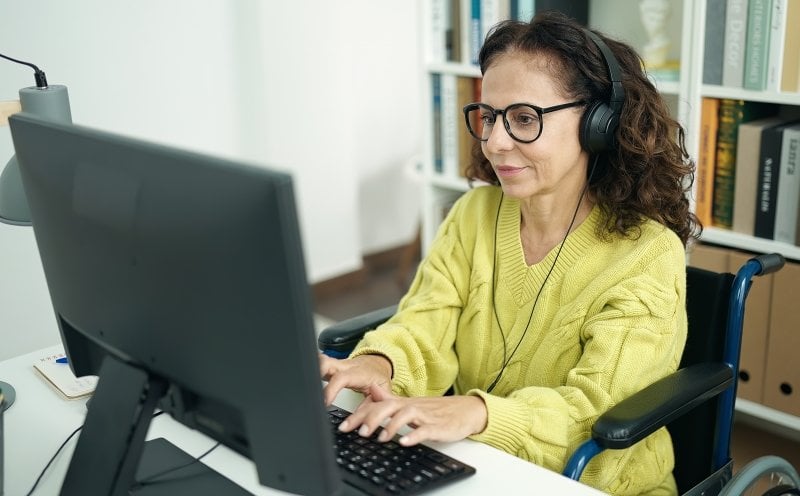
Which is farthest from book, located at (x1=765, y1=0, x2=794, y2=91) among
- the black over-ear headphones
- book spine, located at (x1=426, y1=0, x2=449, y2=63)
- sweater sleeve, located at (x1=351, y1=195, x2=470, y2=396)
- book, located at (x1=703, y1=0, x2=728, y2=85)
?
book spine, located at (x1=426, y1=0, x2=449, y2=63)

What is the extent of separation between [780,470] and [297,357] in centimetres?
99

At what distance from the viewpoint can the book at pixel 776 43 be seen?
200 cm

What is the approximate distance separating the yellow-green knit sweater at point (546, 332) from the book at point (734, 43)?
0.80m

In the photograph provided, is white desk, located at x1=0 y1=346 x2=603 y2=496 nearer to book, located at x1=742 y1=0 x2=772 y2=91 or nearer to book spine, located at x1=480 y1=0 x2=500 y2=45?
book, located at x1=742 y1=0 x2=772 y2=91

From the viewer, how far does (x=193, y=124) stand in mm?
3131

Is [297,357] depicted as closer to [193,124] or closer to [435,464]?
[435,464]

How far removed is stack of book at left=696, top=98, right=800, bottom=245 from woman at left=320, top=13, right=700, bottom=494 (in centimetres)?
65

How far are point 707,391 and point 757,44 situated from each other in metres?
1.01

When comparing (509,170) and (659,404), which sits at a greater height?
(509,170)

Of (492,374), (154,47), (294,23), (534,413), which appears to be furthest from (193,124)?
(534,413)

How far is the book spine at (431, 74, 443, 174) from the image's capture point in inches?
107

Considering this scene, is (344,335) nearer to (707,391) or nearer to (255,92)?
(707,391)

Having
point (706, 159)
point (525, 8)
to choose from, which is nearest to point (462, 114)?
point (525, 8)

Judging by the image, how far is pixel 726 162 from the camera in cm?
223
